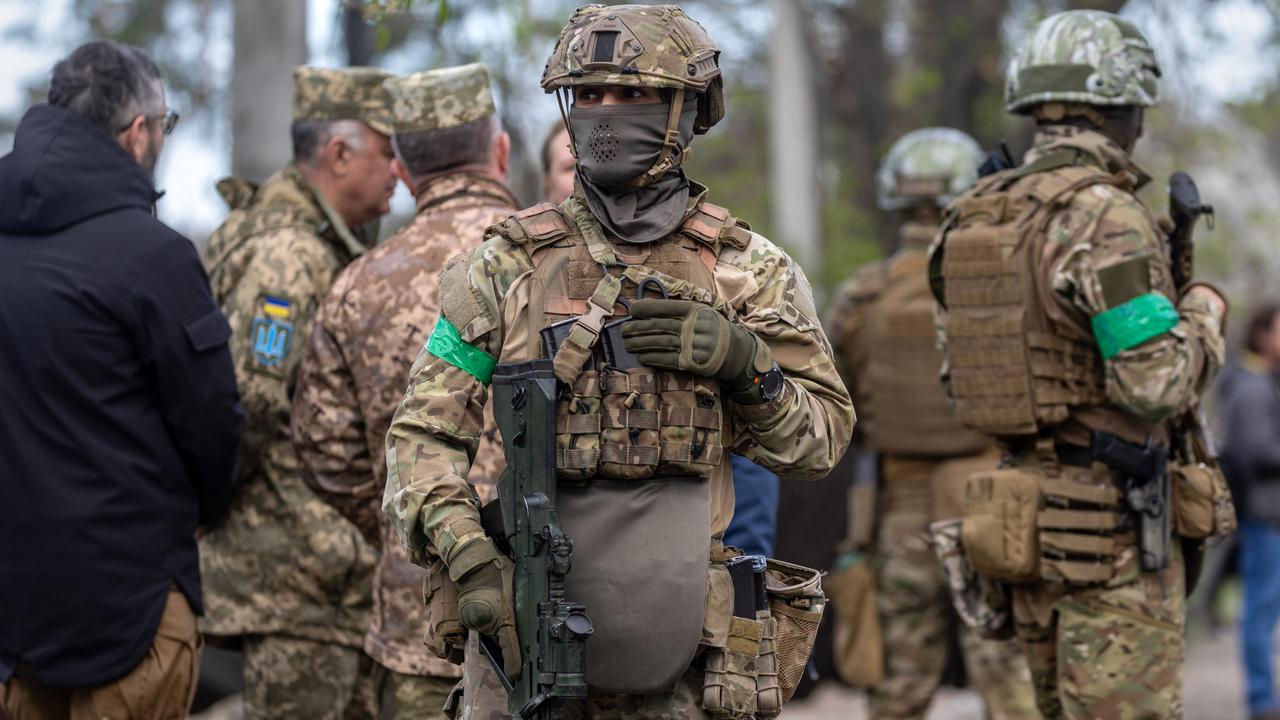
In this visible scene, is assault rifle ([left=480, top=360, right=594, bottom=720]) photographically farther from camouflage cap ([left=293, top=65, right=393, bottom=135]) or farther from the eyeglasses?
camouflage cap ([left=293, top=65, right=393, bottom=135])

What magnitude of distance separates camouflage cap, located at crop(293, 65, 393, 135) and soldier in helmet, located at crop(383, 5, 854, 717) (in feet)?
7.26

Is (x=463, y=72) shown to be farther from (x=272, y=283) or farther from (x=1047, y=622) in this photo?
(x=1047, y=622)

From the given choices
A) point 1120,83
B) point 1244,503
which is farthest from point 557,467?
point 1244,503

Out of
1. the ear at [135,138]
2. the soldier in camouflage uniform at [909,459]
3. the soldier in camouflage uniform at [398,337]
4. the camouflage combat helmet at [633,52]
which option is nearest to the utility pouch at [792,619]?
the camouflage combat helmet at [633,52]

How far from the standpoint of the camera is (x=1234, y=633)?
13484 millimetres

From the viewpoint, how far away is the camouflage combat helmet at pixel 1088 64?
5328mm

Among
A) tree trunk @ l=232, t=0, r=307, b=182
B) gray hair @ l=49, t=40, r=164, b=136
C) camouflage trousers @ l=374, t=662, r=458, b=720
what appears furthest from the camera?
tree trunk @ l=232, t=0, r=307, b=182

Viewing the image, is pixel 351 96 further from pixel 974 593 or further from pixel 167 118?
pixel 974 593

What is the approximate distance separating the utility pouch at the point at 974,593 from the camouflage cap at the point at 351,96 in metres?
2.39

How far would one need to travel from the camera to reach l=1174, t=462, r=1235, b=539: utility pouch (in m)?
5.12

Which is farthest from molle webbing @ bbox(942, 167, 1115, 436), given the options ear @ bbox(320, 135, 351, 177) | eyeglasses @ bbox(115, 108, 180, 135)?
eyeglasses @ bbox(115, 108, 180, 135)

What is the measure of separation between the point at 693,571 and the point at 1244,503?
22.7ft

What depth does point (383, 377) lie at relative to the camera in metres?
4.73

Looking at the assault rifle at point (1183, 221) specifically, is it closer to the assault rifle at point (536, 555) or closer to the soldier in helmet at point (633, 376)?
the soldier in helmet at point (633, 376)
